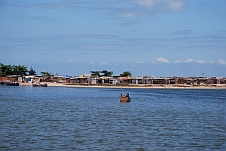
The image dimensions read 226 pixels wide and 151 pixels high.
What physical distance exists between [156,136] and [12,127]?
297 inches

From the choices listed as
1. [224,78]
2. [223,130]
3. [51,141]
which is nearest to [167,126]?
[223,130]

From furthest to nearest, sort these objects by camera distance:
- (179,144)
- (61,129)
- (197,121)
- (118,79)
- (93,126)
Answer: (118,79) → (197,121) → (93,126) → (61,129) → (179,144)

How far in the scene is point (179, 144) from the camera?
725 inches

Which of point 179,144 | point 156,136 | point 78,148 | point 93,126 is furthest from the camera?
point 93,126

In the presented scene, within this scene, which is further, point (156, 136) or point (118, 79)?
point (118, 79)

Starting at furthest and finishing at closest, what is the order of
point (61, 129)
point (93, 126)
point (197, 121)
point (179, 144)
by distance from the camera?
point (197, 121) < point (93, 126) < point (61, 129) < point (179, 144)

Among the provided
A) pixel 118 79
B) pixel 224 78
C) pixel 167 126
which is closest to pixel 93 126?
pixel 167 126

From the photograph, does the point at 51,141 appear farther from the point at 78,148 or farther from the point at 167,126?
the point at 167,126

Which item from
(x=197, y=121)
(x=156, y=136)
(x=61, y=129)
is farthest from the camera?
(x=197, y=121)

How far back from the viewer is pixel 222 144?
18531 millimetres

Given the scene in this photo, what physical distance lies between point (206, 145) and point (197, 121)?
31.1 feet

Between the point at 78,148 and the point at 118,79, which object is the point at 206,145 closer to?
the point at 78,148

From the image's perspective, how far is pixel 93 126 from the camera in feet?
77.9

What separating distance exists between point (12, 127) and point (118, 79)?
11160 centimetres
